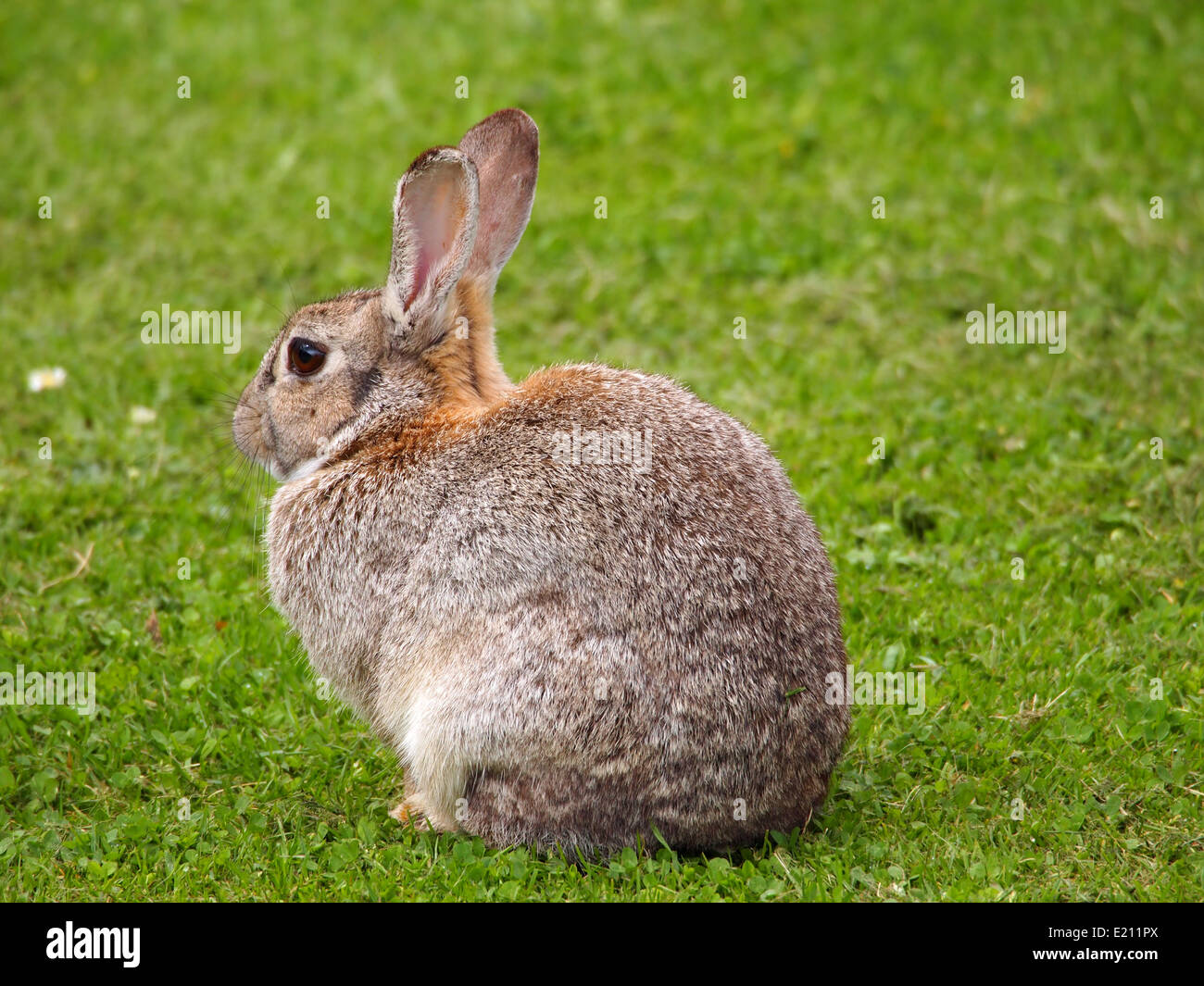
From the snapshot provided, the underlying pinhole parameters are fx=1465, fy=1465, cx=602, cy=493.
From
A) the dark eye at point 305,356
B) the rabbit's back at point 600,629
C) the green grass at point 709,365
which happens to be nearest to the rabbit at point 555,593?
the rabbit's back at point 600,629

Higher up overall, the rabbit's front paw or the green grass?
the green grass

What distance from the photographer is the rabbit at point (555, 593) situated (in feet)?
15.4

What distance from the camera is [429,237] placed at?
538cm

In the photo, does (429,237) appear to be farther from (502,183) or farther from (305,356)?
(305,356)

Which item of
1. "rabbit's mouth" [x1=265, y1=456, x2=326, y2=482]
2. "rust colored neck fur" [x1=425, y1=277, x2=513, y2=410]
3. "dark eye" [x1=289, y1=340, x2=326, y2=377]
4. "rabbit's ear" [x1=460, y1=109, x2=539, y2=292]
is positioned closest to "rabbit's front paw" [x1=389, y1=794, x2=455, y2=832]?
"rabbit's mouth" [x1=265, y1=456, x2=326, y2=482]

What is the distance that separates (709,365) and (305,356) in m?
3.13

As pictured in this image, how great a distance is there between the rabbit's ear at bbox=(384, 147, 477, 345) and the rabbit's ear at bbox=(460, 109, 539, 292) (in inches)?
9.8

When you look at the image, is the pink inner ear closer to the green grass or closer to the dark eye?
the dark eye

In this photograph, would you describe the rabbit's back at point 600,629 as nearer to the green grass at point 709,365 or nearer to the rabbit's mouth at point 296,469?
the green grass at point 709,365

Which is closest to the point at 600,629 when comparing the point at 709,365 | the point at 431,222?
the point at 431,222

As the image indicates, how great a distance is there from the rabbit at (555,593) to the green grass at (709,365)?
0.29 m

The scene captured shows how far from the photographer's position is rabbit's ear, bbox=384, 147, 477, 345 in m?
5.22

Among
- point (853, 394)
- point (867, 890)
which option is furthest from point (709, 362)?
point (867, 890)

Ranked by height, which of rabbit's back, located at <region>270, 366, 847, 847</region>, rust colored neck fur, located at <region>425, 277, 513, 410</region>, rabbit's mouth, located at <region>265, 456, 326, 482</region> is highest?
rust colored neck fur, located at <region>425, 277, 513, 410</region>
